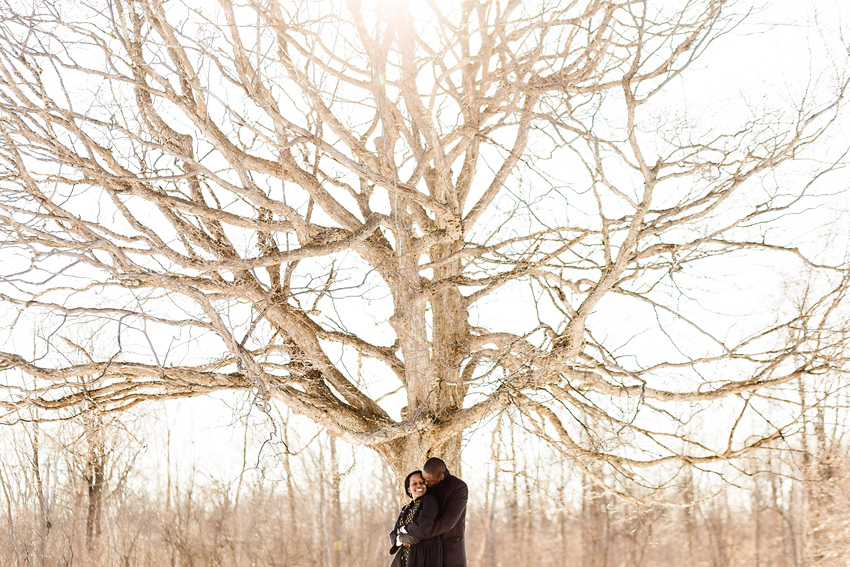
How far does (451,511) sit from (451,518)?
0.05m

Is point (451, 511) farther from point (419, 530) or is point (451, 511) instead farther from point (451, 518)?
point (419, 530)

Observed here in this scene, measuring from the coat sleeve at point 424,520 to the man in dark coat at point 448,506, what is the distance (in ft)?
0.15

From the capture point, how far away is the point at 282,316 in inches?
273

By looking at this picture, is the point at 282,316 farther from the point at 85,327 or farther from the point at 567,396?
the point at 85,327

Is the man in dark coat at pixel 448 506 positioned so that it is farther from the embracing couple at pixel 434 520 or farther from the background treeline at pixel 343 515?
the background treeline at pixel 343 515

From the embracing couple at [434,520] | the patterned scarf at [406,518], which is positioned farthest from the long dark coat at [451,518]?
the patterned scarf at [406,518]

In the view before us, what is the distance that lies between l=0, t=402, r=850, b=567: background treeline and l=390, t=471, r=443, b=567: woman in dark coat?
10502mm

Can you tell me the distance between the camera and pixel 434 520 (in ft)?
16.5

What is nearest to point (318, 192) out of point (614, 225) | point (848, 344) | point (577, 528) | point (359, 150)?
point (359, 150)

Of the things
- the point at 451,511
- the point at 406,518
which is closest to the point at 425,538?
the point at 406,518

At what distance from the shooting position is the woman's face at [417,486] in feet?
16.8

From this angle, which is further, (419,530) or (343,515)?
(343,515)

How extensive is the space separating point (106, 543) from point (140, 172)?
39.0 feet

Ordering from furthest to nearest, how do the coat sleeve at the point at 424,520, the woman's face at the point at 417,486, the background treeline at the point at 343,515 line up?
Result: the background treeline at the point at 343,515, the woman's face at the point at 417,486, the coat sleeve at the point at 424,520
